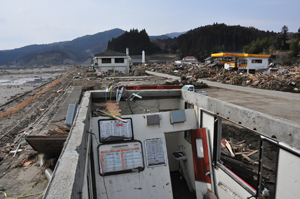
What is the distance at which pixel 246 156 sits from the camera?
790 centimetres

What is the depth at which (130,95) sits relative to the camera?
26.1 ft

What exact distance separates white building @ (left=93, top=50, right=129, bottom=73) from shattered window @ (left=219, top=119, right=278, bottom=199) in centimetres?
3508

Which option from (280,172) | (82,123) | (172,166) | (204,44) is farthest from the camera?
(204,44)

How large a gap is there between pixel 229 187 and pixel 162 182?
193cm

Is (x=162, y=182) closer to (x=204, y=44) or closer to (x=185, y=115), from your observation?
(x=185, y=115)

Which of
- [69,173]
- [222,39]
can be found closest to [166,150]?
[69,173]

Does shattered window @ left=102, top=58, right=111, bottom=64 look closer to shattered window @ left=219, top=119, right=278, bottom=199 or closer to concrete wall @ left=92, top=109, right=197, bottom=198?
shattered window @ left=219, top=119, right=278, bottom=199

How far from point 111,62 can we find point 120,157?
1557 inches

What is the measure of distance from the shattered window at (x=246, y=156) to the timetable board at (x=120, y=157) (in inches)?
95.7

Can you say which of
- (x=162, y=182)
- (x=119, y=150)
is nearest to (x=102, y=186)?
(x=119, y=150)

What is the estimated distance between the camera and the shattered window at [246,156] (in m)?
5.75

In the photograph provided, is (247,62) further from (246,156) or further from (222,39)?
(222,39)

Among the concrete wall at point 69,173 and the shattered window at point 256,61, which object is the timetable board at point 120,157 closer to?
the concrete wall at point 69,173

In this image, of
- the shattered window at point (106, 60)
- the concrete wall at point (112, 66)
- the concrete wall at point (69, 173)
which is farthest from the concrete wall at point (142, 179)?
the shattered window at point (106, 60)
